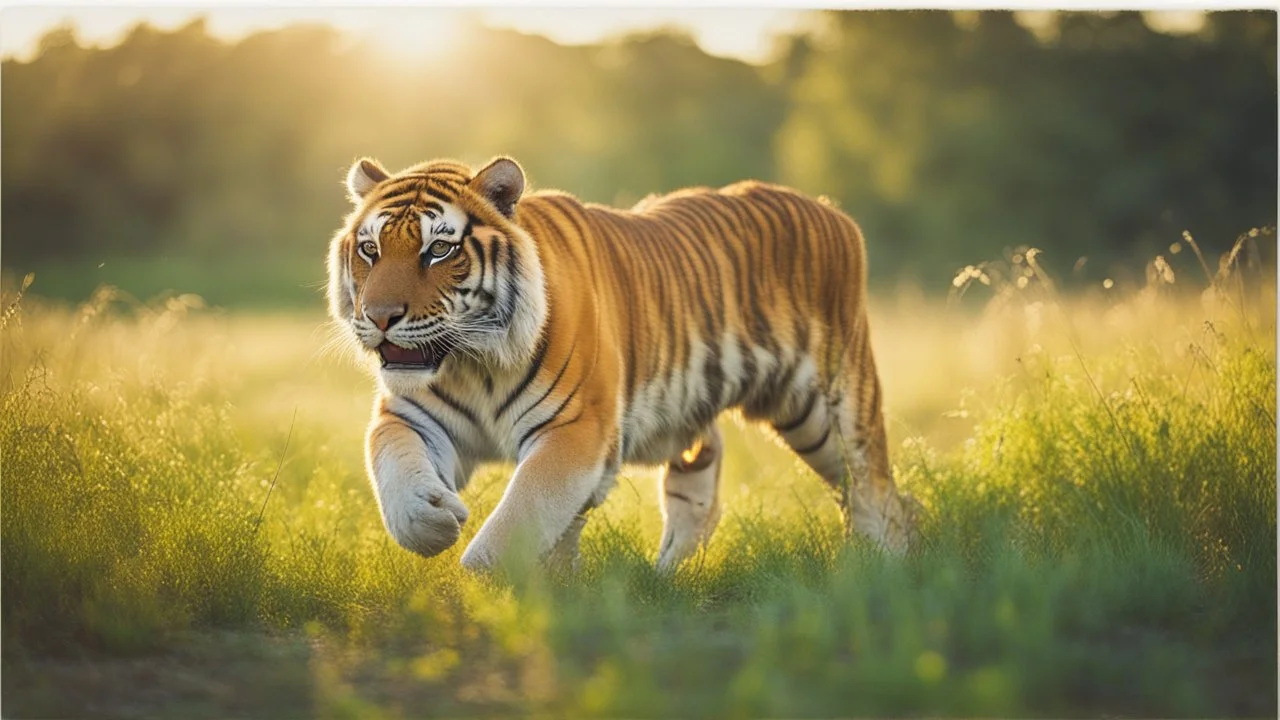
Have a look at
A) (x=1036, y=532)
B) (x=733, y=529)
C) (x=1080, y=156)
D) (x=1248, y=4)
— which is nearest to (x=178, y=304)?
(x=733, y=529)

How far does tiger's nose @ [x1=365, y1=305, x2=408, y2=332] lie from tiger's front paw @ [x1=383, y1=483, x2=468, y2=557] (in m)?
0.47

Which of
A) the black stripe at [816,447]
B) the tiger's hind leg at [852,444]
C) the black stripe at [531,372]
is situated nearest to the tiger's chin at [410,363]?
the black stripe at [531,372]

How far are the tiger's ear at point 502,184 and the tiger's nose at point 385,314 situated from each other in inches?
20.0

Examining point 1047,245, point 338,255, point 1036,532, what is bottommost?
point 1036,532

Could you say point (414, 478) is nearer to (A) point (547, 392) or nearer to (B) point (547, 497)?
(B) point (547, 497)

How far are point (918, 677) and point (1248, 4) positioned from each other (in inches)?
105

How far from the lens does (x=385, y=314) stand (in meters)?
3.92

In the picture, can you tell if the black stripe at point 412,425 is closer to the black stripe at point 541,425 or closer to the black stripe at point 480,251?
the black stripe at point 541,425

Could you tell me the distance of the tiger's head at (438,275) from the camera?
3984 mm

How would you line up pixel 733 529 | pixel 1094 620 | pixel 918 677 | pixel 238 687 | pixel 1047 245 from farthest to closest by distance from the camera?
pixel 1047 245 < pixel 733 529 < pixel 1094 620 < pixel 238 687 < pixel 918 677

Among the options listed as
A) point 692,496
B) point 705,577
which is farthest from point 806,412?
point 705,577

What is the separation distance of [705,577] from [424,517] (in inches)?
41.5

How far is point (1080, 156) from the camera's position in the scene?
901 centimetres

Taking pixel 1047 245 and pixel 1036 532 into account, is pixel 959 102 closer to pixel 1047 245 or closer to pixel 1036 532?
pixel 1047 245
